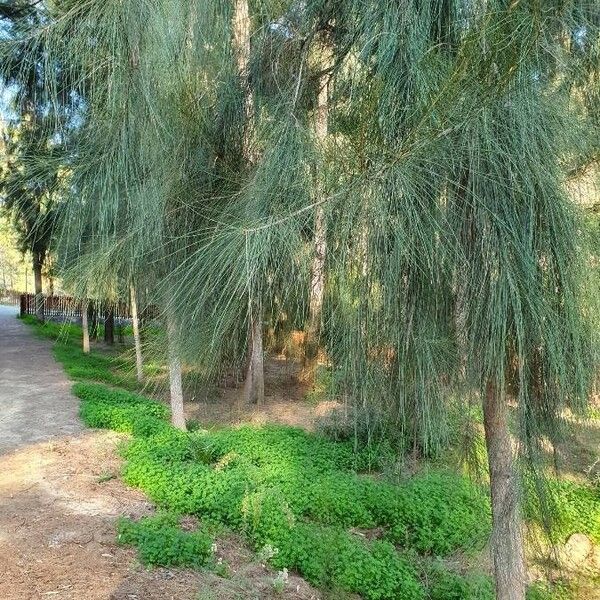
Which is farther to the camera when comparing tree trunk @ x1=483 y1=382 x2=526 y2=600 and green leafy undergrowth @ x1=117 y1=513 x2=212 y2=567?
green leafy undergrowth @ x1=117 y1=513 x2=212 y2=567

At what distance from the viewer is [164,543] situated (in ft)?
10.6

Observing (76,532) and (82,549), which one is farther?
(76,532)

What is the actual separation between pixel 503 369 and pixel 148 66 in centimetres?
162

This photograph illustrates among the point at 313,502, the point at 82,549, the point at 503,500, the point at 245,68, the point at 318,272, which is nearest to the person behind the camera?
the point at 318,272

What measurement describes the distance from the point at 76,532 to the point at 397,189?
3062 mm

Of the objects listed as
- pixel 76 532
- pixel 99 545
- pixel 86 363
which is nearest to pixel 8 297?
pixel 86 363

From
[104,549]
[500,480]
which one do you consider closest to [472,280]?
[500,480]

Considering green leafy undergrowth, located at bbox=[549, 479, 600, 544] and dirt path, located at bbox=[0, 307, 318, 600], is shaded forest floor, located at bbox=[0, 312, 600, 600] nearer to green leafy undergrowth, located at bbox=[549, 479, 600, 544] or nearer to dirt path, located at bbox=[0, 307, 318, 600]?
dirt path, located at bbox=[0, 307, 318, 600]

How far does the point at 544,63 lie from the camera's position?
1484 mm

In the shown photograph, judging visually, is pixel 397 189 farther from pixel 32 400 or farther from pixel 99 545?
pixel 32 400

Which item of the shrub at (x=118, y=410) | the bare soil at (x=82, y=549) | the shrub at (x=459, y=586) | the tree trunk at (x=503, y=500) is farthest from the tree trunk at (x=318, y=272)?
the shrub at (x=118, y=410)

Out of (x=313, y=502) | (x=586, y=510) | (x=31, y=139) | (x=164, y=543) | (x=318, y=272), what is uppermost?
(x=31, y=139)

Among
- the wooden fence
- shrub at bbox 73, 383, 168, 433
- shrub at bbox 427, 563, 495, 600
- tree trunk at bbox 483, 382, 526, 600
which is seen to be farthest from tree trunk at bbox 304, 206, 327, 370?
the wooden fence

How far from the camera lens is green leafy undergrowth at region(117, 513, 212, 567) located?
311 centimetres
